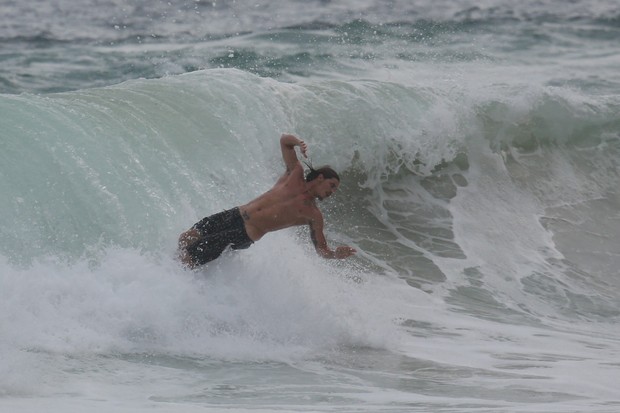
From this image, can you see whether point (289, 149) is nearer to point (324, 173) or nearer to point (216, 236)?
point (324, 173)

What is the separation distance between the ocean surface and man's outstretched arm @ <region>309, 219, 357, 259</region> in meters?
0.61

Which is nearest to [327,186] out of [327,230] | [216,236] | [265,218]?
[265,218]

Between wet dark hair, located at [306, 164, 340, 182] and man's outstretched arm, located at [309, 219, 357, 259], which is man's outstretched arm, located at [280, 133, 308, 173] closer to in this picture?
wet dark hair, located at [306, 164, 340, 182]

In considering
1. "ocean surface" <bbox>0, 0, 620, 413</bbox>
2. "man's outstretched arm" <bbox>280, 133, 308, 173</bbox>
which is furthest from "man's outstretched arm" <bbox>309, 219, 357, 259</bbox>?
"ocean surface" <bbox>0, 0, 620, 413</bbox>

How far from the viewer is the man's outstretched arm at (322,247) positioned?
7.86 meters

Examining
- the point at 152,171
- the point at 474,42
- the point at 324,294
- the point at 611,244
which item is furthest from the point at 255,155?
the point at 474,42

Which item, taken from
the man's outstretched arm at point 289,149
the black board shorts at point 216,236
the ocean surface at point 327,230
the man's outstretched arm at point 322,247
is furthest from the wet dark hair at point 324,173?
the ocean surface at point 327,230

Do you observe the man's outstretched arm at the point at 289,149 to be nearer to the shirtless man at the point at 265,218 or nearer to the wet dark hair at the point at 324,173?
the shirtless man at the point at 265,218

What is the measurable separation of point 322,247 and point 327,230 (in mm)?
4181

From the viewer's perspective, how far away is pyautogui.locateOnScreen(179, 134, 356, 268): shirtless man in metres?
8.20

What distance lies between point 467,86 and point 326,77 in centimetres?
259

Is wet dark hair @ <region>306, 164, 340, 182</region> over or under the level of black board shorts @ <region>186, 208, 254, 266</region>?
over

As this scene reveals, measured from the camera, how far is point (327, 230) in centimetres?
1222

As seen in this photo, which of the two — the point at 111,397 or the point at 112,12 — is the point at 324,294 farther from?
the point at 112,12
